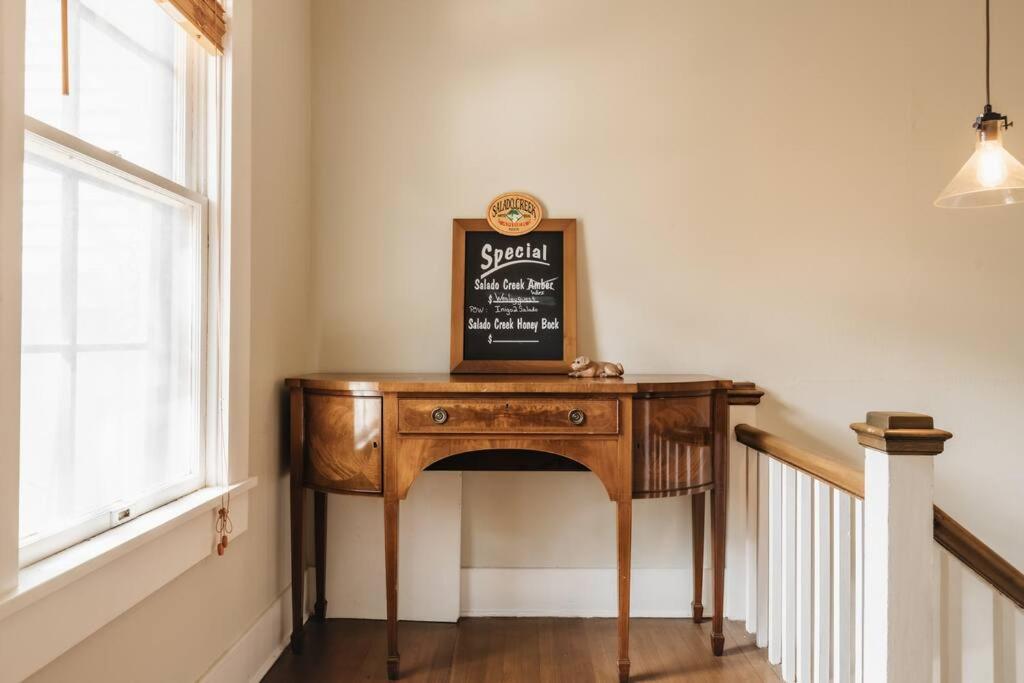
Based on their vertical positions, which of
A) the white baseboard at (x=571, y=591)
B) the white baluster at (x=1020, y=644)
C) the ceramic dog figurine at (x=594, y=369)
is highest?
the ceramic dog figurine at (x=594, y=369)

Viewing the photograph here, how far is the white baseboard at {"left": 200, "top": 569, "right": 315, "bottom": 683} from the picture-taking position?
1.68 metres

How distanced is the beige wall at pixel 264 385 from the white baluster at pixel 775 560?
61.2 inches

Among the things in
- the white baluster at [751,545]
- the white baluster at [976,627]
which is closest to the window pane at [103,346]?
the white baluster at [751,545]

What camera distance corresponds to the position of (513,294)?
2.36 metres

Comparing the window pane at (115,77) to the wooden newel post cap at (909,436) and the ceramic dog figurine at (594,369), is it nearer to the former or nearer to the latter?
the ceramic dog figurine at (594,369)

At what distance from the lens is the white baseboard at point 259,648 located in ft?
5.51

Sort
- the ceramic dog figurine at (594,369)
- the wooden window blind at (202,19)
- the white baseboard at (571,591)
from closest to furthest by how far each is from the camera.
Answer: the wooden window blind at (202,19) < the ceramic dog figurine at (594,369) < the white baseboard at (571,591)

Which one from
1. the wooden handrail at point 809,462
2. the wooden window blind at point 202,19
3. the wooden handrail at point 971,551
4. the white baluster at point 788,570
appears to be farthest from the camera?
the white baluster at point 788,570

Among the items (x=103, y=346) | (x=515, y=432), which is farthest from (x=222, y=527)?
(x=515, y=432)

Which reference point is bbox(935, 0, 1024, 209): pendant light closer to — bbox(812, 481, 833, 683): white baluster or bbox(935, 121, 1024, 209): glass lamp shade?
bbox(935, 121, 1024, 209): glass lamp shade

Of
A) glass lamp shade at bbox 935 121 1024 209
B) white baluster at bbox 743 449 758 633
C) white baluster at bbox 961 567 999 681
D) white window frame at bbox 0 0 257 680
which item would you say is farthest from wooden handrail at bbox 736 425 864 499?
white window frame at bbox 0 0 257 680

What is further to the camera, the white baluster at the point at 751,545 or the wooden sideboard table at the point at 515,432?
the white baluster at the point at 751,545

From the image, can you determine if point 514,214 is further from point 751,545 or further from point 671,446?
point 751,545

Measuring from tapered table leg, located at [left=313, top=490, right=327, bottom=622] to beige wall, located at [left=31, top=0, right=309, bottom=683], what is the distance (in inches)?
5.8
